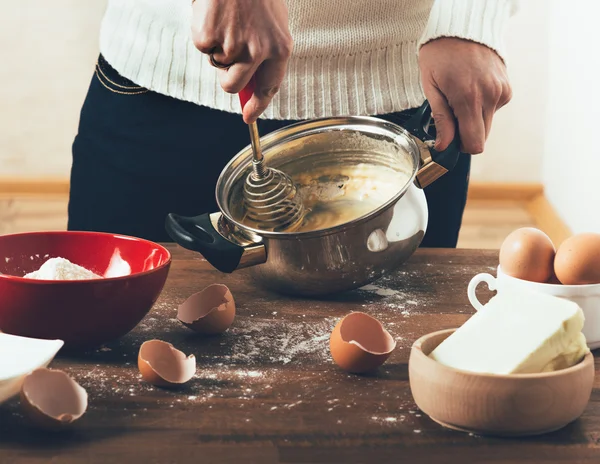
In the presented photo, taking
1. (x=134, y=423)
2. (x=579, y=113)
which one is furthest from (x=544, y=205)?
(x=134, y=423)

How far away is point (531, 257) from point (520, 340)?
0.19 metres

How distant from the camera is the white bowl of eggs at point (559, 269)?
0.78 metres

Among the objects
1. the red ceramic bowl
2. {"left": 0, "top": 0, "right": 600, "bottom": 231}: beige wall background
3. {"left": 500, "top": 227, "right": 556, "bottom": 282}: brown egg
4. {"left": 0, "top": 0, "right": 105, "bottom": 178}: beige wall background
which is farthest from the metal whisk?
{"left": 0, "top": 0, "right": 105, "bottom": 178}: beige wall background

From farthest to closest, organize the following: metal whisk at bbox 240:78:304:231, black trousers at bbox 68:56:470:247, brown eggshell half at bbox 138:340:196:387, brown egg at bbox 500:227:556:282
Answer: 1. black trousers at bbox 68:56:470:247
2. metal whisk at bbox 240:78:304:231
3. brown egg at bbox 500:227:556:282
4. brown eggshell half at bbox 138:340:196:387

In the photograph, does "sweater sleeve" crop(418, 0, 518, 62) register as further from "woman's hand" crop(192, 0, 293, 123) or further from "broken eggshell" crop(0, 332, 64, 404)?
"broken eggshell" crop(0, 332, 64, 404)

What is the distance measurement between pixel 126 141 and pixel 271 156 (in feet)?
0.94

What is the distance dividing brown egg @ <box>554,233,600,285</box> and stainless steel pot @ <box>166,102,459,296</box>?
6.8 inches

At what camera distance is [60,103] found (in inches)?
127

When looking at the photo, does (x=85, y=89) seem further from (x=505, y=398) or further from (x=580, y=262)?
(x=505, y=398)

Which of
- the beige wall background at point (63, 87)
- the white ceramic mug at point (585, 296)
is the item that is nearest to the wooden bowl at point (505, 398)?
the white ceramic mug at point (585, 296)

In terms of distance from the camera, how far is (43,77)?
10.5 ft

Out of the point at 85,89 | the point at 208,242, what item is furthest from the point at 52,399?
the point at 85,89

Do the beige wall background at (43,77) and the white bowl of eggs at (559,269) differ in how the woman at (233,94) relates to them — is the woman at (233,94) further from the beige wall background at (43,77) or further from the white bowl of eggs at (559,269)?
the beige wall background at (43,77)

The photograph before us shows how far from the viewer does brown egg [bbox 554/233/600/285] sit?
0.78 metres
